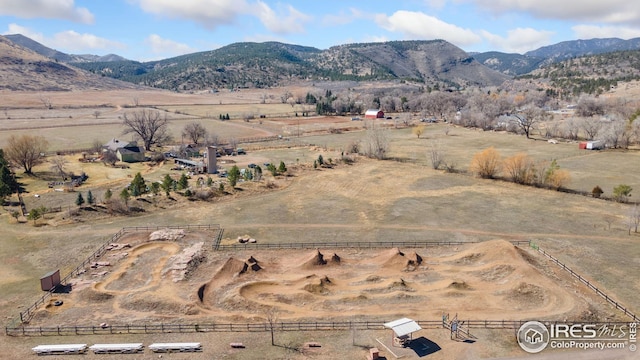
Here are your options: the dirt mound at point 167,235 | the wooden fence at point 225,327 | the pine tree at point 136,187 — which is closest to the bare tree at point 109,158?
the pine tree at point 136,187

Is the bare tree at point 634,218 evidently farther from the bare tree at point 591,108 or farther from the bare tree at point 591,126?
the bare tree at point 591,108

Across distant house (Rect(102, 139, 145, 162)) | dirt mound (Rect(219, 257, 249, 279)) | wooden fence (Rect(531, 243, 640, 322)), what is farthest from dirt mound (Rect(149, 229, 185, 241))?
distant house (Rect(102, 139, 145, 162))

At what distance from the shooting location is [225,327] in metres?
35.7

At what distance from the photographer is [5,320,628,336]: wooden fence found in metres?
35.3

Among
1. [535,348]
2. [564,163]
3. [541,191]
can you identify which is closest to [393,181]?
[541,191]

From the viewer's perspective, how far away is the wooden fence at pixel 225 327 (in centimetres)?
3531

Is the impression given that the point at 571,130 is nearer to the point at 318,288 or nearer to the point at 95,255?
the point at 318,288

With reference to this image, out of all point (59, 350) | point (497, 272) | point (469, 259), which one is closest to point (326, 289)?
point (469, 259)

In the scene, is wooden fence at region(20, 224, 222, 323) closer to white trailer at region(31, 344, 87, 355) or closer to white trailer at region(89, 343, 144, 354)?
white trailer at region(31, 344, 87, 355)

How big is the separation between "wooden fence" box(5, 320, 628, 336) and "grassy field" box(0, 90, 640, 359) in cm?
160

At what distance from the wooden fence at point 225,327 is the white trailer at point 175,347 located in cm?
265

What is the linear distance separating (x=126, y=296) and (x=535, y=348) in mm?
37401

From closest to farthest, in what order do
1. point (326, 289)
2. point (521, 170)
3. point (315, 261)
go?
point (326, 289), point (315, 261), point (521, 170)

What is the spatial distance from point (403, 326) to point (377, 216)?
106 feet
